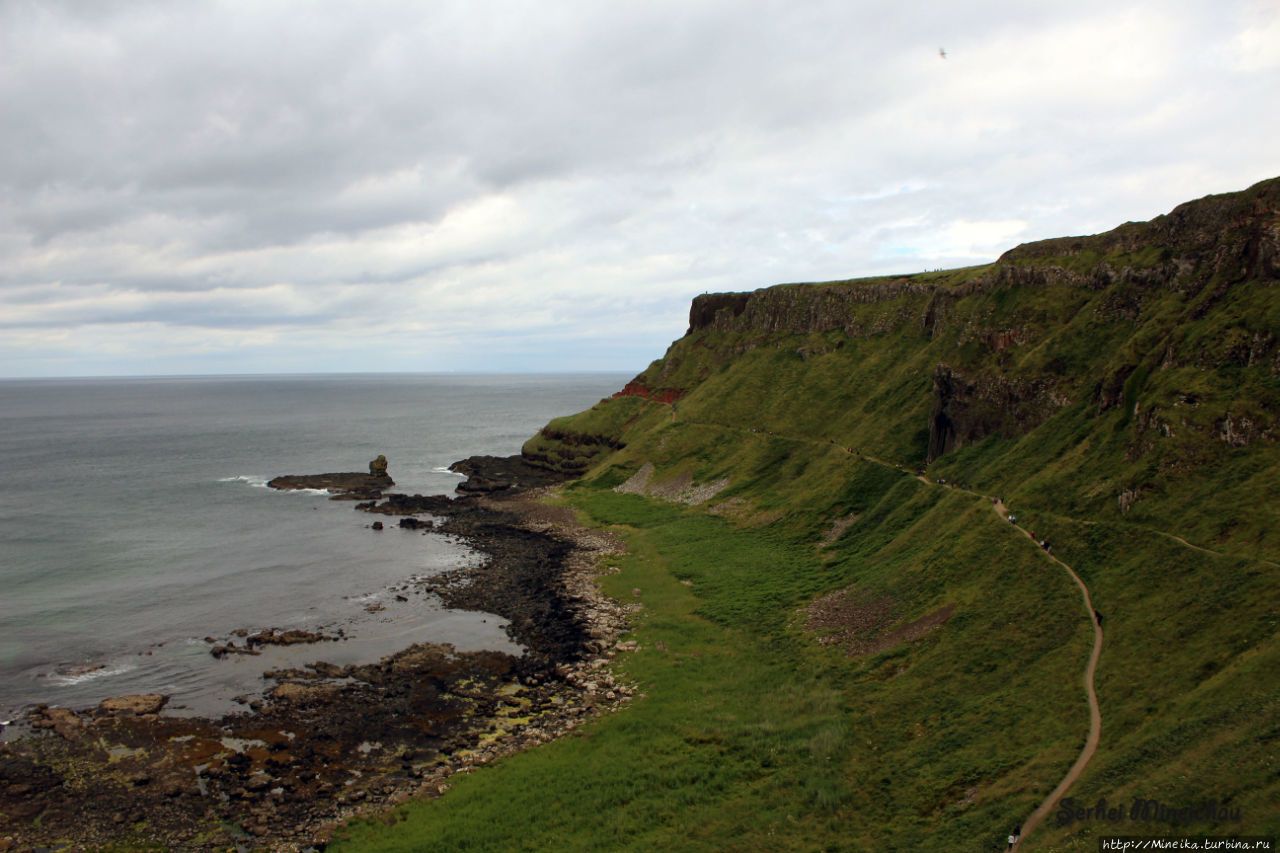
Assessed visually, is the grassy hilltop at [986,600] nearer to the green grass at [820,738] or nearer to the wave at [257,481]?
the green grass at [820,738]

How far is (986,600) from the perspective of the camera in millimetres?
40500

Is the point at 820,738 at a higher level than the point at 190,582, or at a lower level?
higher

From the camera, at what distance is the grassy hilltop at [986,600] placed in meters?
25.8

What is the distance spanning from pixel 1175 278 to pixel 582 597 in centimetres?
5764

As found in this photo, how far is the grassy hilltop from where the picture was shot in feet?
84.8

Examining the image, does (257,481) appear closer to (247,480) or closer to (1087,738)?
(247,480)

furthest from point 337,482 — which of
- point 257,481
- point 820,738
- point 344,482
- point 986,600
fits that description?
point 986,600

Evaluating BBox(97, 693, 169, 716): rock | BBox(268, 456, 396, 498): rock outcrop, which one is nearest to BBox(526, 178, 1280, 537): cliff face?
BBox(268, 456, 396, 498): rock outcrop

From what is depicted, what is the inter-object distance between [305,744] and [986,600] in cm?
3899

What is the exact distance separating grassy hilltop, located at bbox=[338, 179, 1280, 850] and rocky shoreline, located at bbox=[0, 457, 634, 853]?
124 inches

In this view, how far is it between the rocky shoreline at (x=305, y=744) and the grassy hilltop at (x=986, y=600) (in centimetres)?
314

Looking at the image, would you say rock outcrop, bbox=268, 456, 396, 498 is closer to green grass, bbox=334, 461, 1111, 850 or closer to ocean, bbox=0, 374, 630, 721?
ocean, bbox=0, 374, 630, 721

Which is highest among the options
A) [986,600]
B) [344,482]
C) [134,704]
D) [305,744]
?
[986,600]

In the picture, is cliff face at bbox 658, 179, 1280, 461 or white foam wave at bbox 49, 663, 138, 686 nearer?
white foam wave at bbox 49, 663, 138, 686
